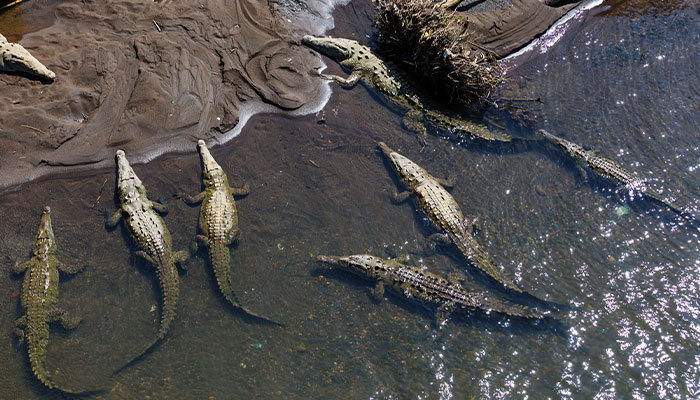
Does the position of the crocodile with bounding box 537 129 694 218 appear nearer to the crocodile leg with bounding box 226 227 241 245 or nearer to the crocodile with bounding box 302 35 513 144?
the crocodile with bounding box 302 35 513 144

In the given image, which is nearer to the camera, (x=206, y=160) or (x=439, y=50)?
(x=206, y=160)

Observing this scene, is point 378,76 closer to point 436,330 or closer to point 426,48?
point 426,48

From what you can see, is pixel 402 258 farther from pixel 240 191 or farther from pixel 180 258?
pixel 180 258

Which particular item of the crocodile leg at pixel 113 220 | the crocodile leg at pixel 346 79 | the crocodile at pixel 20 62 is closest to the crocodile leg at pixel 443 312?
the crocodile leg at pixel 346 79

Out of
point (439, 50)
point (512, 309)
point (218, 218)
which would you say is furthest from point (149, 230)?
point (439, 50)

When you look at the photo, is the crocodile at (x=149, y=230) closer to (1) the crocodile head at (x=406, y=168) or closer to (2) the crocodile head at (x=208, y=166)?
(2) the crocodile head at (x=208, y=166)

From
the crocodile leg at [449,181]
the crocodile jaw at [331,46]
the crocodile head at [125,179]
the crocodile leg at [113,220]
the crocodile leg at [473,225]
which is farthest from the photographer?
the crocodile jaw at [331,46]
